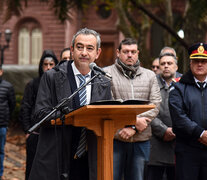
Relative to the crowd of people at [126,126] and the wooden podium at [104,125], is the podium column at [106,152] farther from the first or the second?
the crowd of people at [126,126]

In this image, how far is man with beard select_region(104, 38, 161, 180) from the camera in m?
5.75

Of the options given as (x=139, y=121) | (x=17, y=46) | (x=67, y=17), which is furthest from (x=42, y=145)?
(x=17, y=46)

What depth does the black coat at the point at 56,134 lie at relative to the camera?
411cm

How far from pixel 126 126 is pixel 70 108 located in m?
1.56

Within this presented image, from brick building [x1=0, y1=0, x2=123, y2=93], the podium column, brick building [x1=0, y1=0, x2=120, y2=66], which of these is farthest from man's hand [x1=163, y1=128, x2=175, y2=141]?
brick building [x1=0, y1=0, x2=120, y2=66]

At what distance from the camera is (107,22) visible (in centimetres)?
2772

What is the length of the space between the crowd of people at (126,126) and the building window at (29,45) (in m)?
21.2

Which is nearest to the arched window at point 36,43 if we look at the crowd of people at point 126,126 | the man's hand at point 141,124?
the crowd of people at point 126,126

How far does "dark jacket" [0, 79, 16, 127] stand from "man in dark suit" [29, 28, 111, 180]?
519 centimetres

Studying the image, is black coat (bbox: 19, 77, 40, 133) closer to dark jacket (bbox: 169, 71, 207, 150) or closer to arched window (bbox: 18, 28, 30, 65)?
dark jacket (bbox: 169, 71, 207, 150)

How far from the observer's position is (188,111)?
560cm

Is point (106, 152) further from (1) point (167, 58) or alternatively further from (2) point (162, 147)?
(1) point (167, 58)

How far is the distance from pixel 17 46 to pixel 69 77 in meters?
25.9

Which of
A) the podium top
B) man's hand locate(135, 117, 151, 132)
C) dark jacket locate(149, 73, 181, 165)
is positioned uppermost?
the podium top
